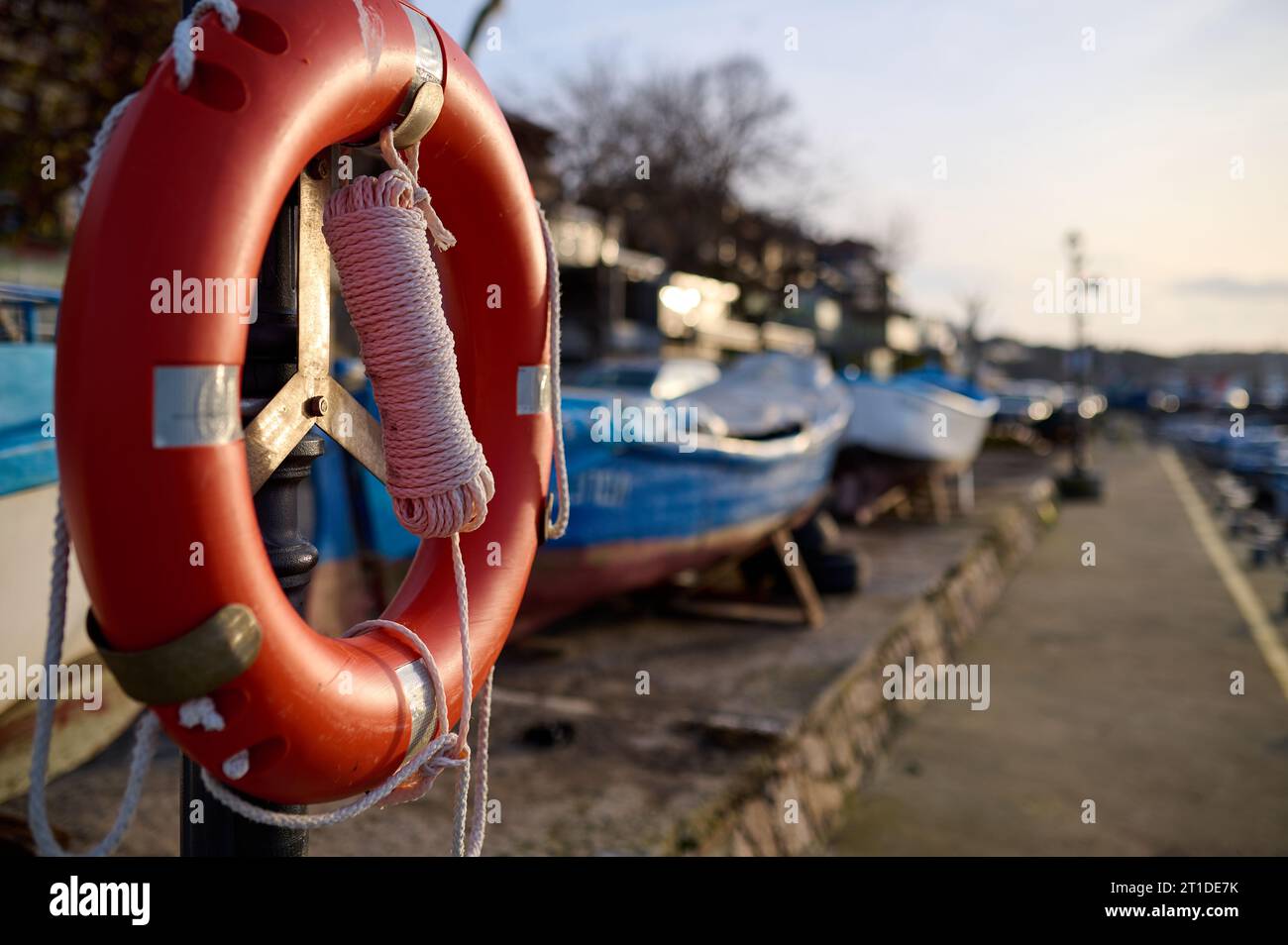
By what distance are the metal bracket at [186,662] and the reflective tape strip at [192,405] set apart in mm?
221

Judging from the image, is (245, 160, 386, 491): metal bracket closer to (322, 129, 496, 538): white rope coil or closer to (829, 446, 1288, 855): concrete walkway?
(322, 129, 496, 538): white rope coil

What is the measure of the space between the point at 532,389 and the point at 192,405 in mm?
794

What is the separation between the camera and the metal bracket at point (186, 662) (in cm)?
121

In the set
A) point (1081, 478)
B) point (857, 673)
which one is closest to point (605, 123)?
point (1081, 478)

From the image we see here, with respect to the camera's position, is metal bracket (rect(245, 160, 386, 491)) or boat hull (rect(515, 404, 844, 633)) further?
boat hull (rect(515, 404, 844, 633))

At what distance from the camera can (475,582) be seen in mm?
1818

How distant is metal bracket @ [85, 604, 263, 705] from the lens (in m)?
1.21

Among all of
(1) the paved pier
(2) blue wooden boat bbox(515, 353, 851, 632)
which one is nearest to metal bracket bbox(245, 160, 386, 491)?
(1) the paved pier

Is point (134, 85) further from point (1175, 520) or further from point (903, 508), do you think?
point (1175, 520)

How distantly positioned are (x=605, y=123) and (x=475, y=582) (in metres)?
25.4

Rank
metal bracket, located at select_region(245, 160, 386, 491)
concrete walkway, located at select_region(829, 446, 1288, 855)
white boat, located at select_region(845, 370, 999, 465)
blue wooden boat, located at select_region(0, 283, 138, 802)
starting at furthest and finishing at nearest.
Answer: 1. white boat, located at select_region(845, 370, 999, 465)
2. concrete walkway, located at select_region(829, 446, 1288, 855)
3. blue wooden boat, located at select_region(0, 283, 138, 802)
4. metal bracket, located at select_region(245, 160, 386, 491)

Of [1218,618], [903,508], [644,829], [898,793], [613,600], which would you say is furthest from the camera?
[903,508]

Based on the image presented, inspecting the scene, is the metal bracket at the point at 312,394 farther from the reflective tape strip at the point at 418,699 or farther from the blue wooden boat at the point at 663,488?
the blue wooden boat at the point at 663,488
